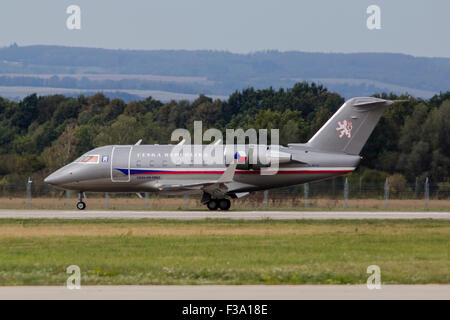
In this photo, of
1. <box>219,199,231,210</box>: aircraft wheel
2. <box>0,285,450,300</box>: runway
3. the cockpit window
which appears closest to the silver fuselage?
the cockpit window

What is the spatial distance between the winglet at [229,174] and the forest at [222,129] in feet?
65.6

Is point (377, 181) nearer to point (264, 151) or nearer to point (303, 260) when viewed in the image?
point (264, 151)

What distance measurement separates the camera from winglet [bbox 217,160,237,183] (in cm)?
3944

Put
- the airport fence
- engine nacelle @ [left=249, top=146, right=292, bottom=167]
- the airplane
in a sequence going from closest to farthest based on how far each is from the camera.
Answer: engine nacelle @ [left=249, top=146, right=292, bottom=167]
the airplane
the airport fence

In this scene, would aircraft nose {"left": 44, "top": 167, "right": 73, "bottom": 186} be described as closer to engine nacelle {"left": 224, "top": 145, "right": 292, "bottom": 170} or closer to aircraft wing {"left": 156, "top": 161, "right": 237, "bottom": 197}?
aircraft wing {"left": 156, "top": 161, "right": 237, "bottom": 197}

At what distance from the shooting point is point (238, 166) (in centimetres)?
4041

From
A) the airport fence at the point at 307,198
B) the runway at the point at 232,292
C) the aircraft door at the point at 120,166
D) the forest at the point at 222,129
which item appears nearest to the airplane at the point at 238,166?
the aircraft door at the point at 120,166

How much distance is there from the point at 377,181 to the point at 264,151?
18.4 meters

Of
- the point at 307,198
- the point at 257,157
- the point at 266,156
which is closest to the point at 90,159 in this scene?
the point at 257,157

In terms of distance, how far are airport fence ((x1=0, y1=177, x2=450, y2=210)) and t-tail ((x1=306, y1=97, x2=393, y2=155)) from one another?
6.58 meters

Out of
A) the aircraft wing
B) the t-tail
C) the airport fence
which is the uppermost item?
the t-tail

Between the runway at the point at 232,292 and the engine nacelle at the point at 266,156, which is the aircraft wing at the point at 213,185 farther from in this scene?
the runway at the point at 232,292
